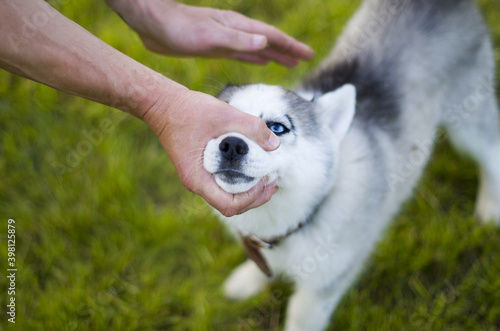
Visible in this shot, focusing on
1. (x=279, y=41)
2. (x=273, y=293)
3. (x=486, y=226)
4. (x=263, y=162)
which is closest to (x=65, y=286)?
(x=273, y=293)

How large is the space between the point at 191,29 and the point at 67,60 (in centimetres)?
90

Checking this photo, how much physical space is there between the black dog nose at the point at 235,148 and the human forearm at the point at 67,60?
388 mm

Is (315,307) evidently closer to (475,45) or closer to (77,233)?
(77,233)

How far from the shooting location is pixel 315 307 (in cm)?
213

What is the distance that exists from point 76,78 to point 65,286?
→ 61.2 inches

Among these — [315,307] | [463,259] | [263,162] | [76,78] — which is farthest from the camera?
[463,259]

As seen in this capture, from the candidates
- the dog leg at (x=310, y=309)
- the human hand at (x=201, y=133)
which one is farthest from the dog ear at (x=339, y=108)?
the dog leg at (x=310, y=309)

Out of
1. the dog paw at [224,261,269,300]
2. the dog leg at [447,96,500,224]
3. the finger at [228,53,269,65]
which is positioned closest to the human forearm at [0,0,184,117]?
the finger at [228,53,269,65]

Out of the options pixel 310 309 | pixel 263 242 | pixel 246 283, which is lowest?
pixel 246 283

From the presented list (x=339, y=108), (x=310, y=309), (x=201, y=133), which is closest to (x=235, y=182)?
(x=201, y=133)

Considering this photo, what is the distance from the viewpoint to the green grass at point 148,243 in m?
2.40

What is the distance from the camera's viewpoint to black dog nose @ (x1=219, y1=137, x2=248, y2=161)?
4.69 feet

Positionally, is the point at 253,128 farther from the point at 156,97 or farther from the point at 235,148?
the point at 156,97

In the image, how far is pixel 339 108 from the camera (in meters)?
1.92
